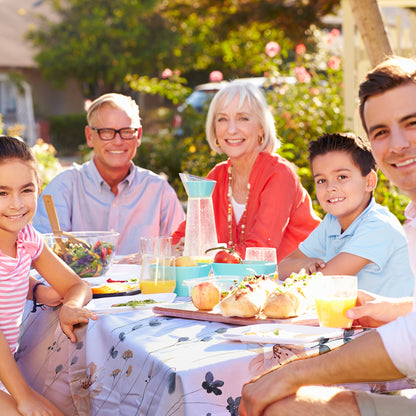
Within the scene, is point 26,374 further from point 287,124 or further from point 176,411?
point 287,124

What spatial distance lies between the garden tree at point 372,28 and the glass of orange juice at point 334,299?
9.66 feet

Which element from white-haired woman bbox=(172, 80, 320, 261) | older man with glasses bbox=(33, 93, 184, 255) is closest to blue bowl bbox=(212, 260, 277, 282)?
white-haired woman bbox=(172, 80, 320, 261)

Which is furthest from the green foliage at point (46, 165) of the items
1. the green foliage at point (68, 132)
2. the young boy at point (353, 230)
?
the green foliage at point (68, 132)

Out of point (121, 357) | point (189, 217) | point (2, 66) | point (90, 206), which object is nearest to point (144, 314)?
point (121, 357)

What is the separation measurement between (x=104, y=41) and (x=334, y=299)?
24.1 metres

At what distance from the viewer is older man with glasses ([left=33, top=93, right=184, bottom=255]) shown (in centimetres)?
440

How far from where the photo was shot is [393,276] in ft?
10.1

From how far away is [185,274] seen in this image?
2.85 metres

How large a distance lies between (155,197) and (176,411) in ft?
9.42

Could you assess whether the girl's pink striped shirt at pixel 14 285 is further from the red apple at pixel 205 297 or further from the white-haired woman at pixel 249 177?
the white-haired woman at pixel 249 177

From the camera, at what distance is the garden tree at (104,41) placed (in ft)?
79.2

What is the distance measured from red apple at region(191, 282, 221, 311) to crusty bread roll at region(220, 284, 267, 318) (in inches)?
4.3

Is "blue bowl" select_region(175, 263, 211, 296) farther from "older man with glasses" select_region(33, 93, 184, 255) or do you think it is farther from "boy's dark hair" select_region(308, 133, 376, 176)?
"older man with glasses" select_region(33, 93, 184, 255)

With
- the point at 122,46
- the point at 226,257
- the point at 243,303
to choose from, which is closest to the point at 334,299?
the point at 243,303
